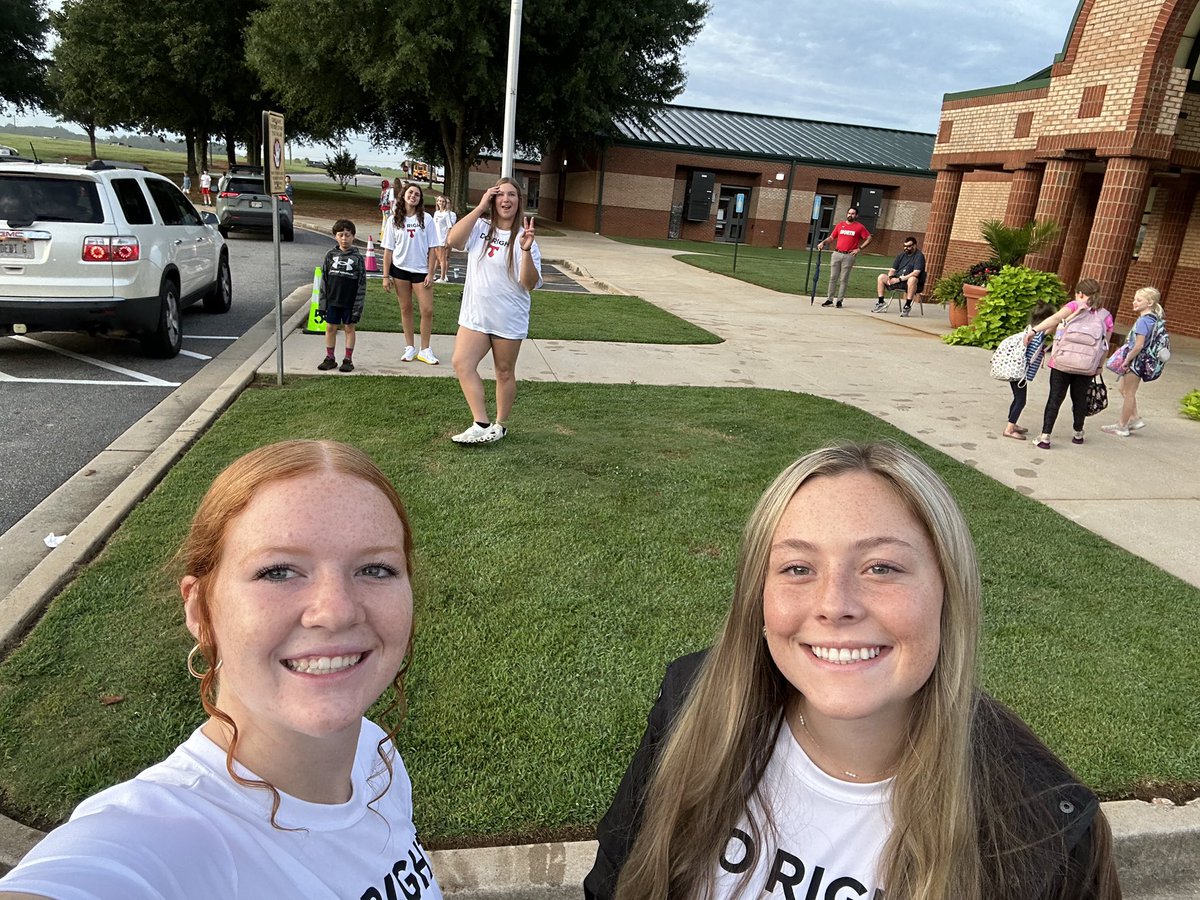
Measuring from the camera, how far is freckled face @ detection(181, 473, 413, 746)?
1.15m

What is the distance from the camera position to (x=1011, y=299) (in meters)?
12.4

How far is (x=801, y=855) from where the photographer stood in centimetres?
144

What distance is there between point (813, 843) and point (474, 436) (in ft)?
15.5

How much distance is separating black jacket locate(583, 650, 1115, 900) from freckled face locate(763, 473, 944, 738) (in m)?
0.25

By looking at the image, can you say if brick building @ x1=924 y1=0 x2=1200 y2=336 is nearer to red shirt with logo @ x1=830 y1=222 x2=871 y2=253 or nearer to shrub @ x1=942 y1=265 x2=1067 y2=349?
shrub @ x1=942 y1=265 x2=1067 y2=349

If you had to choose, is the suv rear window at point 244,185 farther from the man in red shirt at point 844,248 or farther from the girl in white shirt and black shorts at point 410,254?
the girl in white shirt and black shorts at point 410,254

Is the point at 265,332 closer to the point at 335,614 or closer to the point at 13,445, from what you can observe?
the point at 13,445

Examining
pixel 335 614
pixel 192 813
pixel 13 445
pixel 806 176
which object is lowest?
pixel 13 445

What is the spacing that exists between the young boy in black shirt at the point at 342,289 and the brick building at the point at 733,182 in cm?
2779

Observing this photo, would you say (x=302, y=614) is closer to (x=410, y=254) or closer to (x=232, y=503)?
(x=232, y=503)

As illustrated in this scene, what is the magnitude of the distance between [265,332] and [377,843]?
9504 mm

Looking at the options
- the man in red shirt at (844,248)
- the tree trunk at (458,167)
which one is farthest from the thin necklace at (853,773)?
the tree trunk at (458,167)

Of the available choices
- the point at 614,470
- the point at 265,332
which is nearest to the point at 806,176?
the point at 265,332

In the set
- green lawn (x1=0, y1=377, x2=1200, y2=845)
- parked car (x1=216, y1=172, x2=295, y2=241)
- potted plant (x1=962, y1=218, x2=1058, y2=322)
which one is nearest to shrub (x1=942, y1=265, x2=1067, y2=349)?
potted plant (x1=962, y1=218, x2=1058, y2=322)
